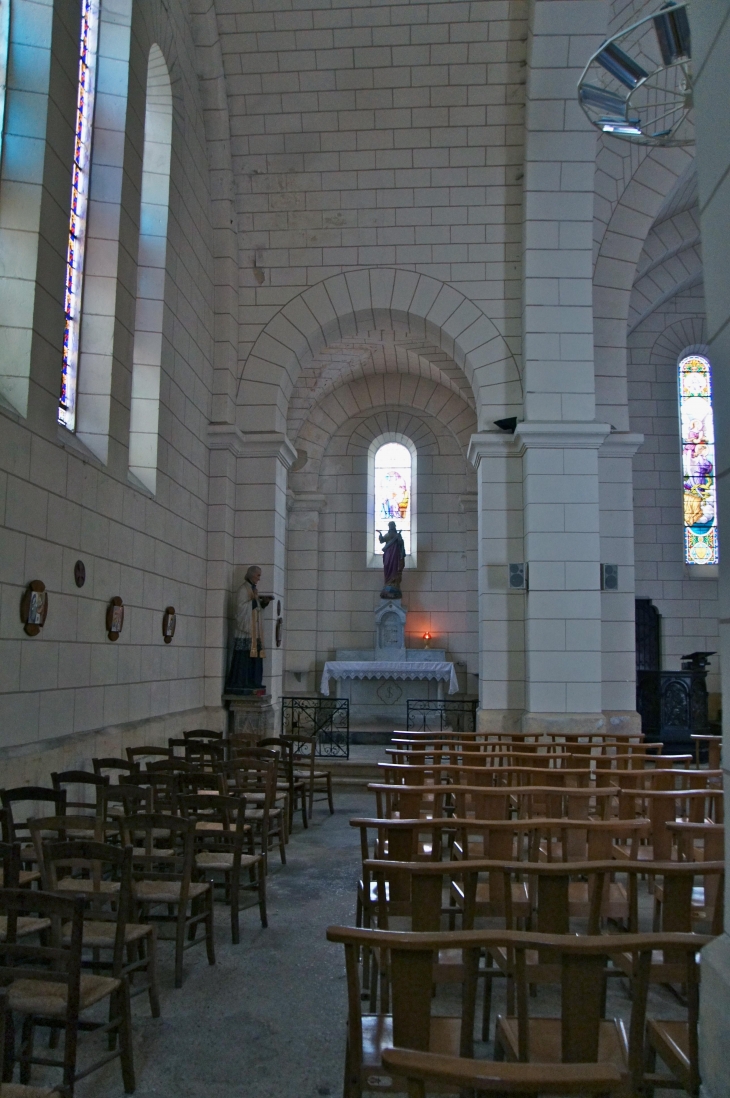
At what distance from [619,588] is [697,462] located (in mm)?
5569

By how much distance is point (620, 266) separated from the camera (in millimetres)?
10586

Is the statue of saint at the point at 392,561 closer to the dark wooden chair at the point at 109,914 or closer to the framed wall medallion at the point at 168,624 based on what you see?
the framed wall medallion at the point at 168,624

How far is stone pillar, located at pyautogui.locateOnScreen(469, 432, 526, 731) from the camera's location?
980cm

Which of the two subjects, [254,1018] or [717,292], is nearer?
[717,292]

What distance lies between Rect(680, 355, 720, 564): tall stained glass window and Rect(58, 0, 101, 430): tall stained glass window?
10.5m

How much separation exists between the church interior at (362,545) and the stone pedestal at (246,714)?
0.04 meters

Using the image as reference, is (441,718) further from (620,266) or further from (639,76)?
(639,76)

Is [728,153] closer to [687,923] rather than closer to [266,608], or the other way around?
[687,923]

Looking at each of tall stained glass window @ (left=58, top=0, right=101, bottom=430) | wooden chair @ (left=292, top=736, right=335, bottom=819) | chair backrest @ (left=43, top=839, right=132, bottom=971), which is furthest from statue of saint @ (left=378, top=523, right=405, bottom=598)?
chair backrest @ (left=43, top=839, right=132, bottom=971)

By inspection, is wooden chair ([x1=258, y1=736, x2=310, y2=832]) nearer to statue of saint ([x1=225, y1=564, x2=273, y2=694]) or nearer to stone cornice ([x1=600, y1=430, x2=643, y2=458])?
statue of saint ([x1=225, y1=564, x2=273, y2=694])

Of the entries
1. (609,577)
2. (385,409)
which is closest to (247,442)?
(609,577)

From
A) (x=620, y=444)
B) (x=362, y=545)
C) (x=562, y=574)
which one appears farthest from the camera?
(x=362, y=545)

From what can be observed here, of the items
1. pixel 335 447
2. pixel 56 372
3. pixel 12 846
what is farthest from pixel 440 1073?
pixel 335 447

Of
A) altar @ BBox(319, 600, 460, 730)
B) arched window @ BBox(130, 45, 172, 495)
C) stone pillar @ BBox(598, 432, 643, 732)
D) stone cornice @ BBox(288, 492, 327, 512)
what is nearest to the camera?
arched window @ BBox(130, 45, 172, 495)
